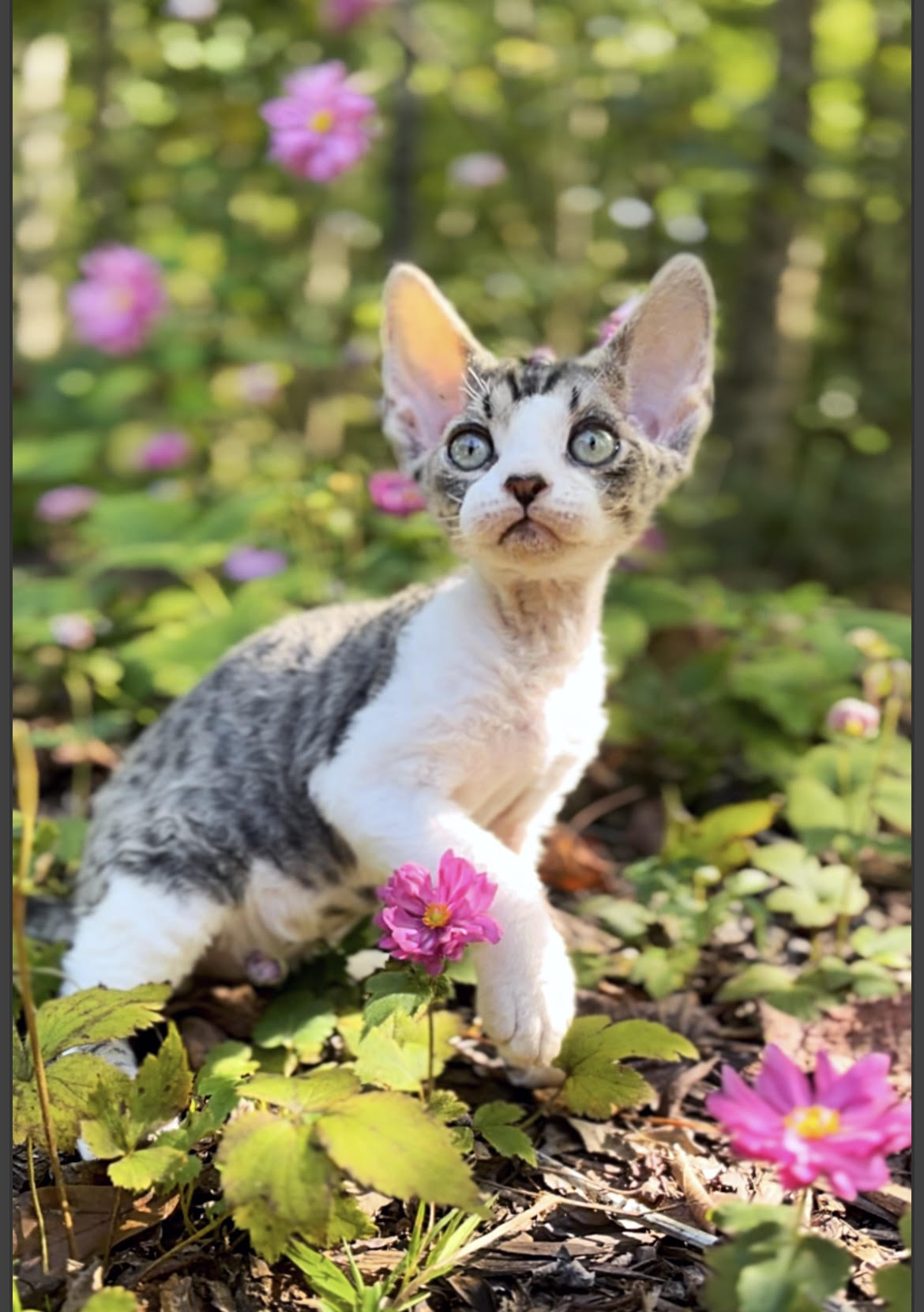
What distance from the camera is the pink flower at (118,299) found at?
4348 mm

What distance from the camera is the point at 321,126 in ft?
11.2

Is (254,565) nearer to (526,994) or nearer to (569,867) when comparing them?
(569,867)

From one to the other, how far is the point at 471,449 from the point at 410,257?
2.76 m

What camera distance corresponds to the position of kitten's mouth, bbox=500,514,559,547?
2.01m

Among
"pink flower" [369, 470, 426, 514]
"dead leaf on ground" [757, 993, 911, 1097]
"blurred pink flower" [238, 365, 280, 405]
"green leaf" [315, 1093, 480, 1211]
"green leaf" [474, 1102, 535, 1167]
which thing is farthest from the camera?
"blurred pink flower" [238, 365, 280, 405]

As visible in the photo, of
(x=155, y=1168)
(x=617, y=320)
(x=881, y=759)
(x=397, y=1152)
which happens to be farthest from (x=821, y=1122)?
(x=617, y=320)

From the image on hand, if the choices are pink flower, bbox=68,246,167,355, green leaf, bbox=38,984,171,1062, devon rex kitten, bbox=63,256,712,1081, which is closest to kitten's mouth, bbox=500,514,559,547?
devon rex kitten, bbox=63,256,712,1081

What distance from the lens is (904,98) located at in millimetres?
6430

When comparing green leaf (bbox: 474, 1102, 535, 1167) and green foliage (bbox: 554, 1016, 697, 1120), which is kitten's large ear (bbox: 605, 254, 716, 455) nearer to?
green foliage (bbox: 554, 1016, 697, 1120)

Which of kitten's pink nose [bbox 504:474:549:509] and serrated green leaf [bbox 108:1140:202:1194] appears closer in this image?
serrated green leaf [bbox 108:1140:202:1194]

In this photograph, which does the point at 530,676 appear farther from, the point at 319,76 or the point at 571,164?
the point at 571,164

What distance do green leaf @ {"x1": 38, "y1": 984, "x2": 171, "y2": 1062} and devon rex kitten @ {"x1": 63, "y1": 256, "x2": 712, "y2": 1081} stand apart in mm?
414

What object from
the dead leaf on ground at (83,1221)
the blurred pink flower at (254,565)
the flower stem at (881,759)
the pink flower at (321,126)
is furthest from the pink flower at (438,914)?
the pink flower at (321,126)

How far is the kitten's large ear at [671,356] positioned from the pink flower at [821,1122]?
1207 millimetres
